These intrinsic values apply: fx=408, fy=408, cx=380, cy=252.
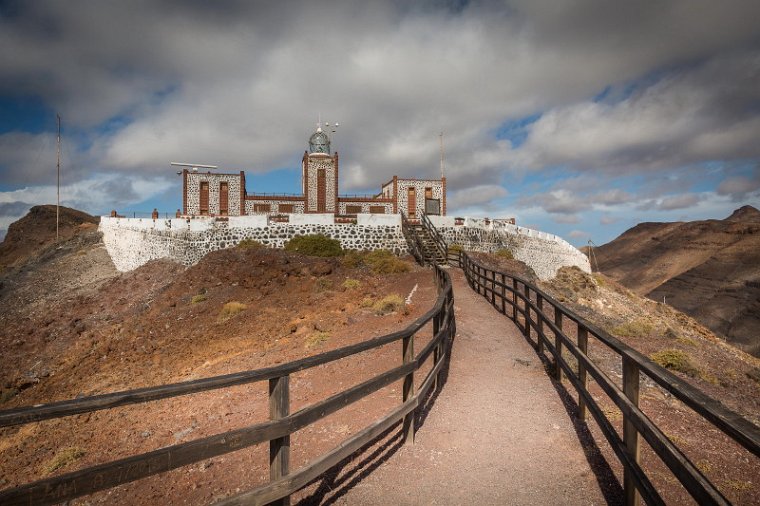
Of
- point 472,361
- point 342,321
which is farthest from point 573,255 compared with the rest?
point 472,361

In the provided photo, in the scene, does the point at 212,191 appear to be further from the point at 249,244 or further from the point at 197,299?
the point at 197,299

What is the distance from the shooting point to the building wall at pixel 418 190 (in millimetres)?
39312

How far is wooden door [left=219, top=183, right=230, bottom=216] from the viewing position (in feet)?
122

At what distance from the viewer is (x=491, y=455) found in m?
4.43

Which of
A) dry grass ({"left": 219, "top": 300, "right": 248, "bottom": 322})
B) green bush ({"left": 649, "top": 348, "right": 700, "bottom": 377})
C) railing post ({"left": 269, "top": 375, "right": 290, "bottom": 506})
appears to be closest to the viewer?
railing post ({"left": 269, "top": 375, "right": 290, "bottom": 506})

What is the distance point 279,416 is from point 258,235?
88.0ft

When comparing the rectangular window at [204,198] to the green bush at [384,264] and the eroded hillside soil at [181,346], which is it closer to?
the eroded hillside soil at [181,346]

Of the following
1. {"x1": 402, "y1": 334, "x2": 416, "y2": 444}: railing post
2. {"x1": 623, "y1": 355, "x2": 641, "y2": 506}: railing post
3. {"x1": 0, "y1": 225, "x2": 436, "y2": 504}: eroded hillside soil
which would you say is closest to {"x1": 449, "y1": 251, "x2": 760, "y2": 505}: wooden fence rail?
{"x1": 623, "y1": 355, "x2": 641, "y2": 506}: railing post

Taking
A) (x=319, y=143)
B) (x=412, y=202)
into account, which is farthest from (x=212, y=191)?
(x=412, y=202)

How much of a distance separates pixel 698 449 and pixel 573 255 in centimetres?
3688

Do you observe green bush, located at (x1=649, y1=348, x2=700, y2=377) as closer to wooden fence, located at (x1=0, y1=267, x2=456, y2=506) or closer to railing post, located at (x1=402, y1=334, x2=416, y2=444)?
railing post, located at (x1=402, y1=334, x2=416, y2=444)

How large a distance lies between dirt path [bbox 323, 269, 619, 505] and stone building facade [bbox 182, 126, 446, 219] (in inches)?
1203

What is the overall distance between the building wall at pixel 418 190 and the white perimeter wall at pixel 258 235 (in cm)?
735

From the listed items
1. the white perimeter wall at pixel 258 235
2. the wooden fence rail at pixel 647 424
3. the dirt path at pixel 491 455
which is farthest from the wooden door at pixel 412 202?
the wooden fence rail at pixel 647 424
